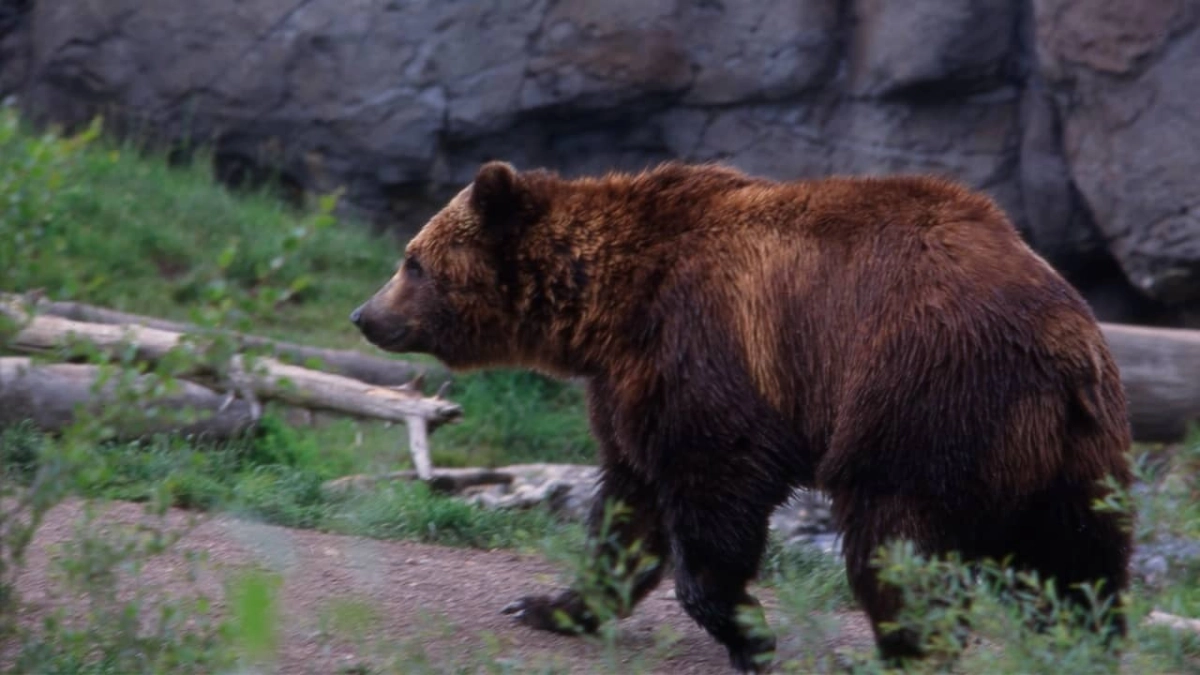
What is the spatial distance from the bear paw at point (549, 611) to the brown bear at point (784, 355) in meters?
0.01

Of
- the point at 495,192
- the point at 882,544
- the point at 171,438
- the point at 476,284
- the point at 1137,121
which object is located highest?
the point at 1137,121

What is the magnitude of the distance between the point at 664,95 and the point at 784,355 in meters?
6.43

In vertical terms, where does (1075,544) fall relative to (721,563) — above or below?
above

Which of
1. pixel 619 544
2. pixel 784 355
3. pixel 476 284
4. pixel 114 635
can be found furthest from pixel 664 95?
pixel 114 635

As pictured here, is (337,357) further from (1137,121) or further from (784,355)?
(1137,121)

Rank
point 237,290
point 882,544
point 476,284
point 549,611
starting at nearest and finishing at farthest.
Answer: point 882,544 → point 549,611 → point 476,284 → point 237,290

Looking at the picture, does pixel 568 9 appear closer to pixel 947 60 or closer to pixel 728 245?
pixel 947 60

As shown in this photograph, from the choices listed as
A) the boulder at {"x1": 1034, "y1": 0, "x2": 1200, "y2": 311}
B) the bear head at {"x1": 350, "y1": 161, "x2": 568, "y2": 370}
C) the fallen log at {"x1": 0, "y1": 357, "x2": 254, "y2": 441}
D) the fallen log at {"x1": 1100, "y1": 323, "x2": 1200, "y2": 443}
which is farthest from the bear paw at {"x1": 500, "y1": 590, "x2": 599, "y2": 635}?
the boulder at {"x1": 1034, "y1": 0, "x2": 1200, "y2": 311}

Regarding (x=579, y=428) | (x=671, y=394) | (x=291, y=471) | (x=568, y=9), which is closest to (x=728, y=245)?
(x=671, y=394)

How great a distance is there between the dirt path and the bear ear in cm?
129

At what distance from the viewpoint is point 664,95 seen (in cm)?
1096

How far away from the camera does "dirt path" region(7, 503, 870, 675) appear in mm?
4625

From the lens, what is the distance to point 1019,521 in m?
4.47

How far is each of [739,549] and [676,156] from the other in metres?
6.60
